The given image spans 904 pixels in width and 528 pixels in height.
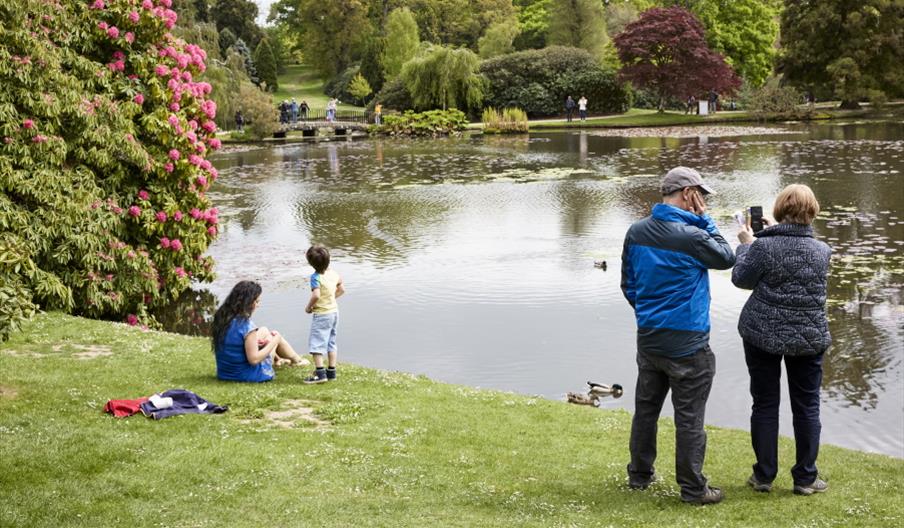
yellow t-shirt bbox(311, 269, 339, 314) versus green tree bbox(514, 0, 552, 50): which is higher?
green tree bbox(514, 0, 552, 50)

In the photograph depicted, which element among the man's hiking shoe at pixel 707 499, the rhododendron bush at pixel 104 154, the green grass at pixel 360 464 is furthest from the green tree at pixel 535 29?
the man's hiking shoe at pixel 707 499

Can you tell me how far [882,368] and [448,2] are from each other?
86012 mm

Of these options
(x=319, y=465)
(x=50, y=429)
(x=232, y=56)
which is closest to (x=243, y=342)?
(x=50, y=429)

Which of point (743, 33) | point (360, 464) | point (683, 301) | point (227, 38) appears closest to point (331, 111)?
point (227, 38)

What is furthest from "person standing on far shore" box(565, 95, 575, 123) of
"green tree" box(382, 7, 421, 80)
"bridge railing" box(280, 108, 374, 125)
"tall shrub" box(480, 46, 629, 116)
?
"green tree" box(382, 7, 421, 80)

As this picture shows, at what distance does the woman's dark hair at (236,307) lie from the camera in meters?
10.1

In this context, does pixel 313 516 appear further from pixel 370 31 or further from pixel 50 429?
pixel 370 31

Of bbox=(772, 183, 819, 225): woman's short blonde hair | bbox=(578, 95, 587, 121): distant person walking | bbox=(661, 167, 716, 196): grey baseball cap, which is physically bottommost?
bbox=(772, 183, 819, 225): woman's short blonde hair

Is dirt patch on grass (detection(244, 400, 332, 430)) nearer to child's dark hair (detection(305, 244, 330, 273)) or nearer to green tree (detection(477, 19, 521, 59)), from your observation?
child's dark hair (detection(305, 244, 330, 273))

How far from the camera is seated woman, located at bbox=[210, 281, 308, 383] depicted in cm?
1010

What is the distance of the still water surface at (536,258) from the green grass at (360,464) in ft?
8.25

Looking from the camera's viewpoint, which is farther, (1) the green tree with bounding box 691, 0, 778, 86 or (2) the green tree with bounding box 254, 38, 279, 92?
(2) the green tree with bounding box 254, 38, 279, 92

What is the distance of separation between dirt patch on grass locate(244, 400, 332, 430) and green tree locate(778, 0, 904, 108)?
56.4m

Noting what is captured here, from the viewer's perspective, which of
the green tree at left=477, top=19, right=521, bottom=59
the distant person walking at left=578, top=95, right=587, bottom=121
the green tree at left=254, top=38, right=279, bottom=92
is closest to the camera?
the distant person walking at left=578, top=95, right=587, bottom=121
